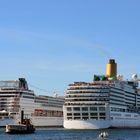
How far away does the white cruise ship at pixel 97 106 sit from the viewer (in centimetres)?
17441

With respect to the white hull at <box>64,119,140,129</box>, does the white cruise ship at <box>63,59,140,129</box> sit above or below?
above

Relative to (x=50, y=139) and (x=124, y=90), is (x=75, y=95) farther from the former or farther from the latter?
(x=50, y=139)

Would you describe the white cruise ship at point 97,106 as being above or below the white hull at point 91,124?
above

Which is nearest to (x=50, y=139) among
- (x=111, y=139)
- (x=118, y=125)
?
(x=111, y=139)

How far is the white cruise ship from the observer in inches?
6867

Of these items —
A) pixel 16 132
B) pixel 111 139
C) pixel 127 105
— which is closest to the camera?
pixel 111 139

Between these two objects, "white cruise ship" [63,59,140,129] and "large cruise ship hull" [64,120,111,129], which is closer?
"large cruise ship hull" [64,120,111,129]

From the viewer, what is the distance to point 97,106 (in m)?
176

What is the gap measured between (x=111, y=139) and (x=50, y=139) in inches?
456

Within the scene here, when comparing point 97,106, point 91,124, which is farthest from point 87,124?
point 97,106

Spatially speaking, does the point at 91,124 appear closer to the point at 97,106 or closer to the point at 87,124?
the point at 87,124

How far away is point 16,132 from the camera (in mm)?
144875

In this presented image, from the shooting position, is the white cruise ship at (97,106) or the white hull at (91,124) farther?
the white cruise ship at (97,106)

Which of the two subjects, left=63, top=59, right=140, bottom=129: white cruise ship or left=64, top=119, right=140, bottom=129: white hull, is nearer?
left=64, top=119, right=140, bottom=129: white hull
